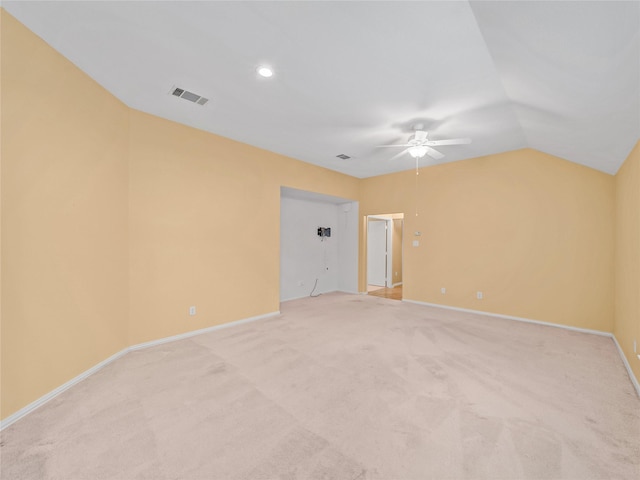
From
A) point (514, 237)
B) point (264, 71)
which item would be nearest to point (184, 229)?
point (264, 71)

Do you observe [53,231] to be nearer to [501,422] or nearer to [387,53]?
[387,53]

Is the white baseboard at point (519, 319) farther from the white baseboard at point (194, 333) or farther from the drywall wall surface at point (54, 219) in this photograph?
the drywall wall surface at point (54, 219)

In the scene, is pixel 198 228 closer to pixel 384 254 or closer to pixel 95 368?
pixel 95 368

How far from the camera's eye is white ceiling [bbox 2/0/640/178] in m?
1.71

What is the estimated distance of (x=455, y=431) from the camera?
6.12ft

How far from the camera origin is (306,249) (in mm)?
6414

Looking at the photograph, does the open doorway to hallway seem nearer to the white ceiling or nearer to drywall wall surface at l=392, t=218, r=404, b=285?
drywall wall surface at l=392, t=218, r=404, b=285

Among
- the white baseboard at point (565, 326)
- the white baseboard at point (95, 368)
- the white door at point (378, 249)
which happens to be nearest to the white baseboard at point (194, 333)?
the white baseboard at point (95, 368)

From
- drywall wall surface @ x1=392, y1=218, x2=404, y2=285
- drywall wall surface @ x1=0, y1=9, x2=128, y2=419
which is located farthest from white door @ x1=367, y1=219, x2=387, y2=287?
drywall wall surface @ x1=0, y1=9, x2=128, y2=419

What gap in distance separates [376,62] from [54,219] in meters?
3.09

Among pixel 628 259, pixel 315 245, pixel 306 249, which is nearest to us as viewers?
pixel 628 259

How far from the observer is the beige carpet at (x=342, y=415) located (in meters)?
1.58

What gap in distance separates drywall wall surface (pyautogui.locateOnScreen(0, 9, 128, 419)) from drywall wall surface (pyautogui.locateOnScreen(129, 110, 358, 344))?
0.29 meters

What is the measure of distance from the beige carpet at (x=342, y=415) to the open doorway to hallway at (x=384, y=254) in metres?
4.14
